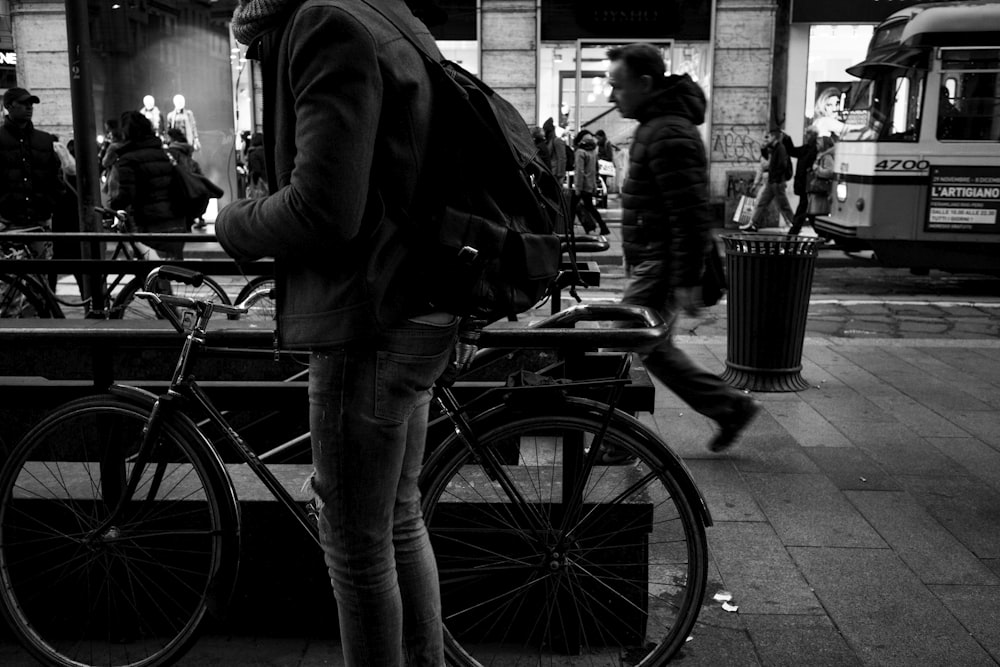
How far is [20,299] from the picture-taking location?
7223 millimetres

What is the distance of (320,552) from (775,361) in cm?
419

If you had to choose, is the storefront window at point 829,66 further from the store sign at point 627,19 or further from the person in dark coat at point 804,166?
the person in dark coat at point 804,166

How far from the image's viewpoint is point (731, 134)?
19.8 metres

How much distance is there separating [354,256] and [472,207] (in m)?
0.27

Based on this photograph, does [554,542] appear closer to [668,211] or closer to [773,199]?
[668,211]

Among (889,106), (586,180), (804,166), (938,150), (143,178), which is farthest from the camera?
(586,180)

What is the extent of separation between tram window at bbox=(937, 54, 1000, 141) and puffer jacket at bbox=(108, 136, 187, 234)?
28.5 ft

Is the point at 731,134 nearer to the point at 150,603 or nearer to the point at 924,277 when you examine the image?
the point at 924,277

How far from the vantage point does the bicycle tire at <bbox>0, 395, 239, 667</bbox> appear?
2.88m

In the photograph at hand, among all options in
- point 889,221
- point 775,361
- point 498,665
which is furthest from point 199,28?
point 498,665

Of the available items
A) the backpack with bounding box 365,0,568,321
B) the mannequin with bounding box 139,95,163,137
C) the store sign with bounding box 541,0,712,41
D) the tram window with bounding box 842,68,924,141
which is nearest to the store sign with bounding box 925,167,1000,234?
the tram window with bounding box 842,68,924,141

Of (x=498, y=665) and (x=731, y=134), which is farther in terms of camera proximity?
(x=731, y=134)

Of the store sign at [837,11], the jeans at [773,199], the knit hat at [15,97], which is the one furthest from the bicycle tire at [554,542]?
the store sign at [837,11]

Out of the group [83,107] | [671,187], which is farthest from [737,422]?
[83,107]
